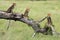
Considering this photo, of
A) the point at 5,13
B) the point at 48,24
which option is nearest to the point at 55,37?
the point at 48,24

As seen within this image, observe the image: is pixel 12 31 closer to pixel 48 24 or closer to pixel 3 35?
pixel 3 35

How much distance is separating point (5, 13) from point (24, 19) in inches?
30.1

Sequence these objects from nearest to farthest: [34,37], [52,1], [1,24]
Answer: [34,37], [1,24], [52,1]

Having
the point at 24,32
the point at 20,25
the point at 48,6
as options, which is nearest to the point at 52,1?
the point at 48,6

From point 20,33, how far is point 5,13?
119cm

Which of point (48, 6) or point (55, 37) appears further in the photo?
point (48, 6)

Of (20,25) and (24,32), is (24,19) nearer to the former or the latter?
(24,32)

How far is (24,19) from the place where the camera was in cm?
1156

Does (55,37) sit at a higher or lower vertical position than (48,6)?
higher

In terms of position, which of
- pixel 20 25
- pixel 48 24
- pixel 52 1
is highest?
pixel 48 24

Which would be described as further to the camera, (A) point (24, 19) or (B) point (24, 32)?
(B) point (24, 32)

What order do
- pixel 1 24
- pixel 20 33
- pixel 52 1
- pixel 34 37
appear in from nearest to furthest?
1. pixel 34 37
2. pixel 20 33
3. pixel 1 24
4. pixel 52 1

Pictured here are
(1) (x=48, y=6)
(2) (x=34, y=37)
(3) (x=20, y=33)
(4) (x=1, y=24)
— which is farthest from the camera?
(1) (x=48, y=6)

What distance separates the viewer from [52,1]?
2748cm
